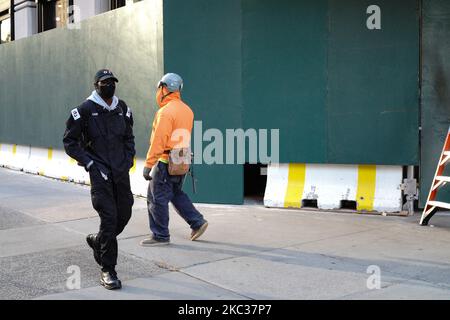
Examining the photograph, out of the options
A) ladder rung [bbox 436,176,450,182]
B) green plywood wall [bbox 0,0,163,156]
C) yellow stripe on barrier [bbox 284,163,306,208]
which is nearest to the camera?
ladder rung [bbox 436,176,450,182]

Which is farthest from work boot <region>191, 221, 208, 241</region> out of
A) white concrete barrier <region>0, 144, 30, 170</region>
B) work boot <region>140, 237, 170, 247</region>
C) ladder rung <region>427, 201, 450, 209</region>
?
white concrete barrier <region>0, 144, 30, 170</region>

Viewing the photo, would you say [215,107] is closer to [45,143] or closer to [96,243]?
[96,243]

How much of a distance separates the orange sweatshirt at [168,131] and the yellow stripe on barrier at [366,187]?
3.14 m

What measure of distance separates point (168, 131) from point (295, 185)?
3019 millimetres

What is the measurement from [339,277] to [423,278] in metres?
0.78

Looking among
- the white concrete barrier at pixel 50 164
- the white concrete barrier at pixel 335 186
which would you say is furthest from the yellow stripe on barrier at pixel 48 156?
the white concrete barrier at pixel 335 186

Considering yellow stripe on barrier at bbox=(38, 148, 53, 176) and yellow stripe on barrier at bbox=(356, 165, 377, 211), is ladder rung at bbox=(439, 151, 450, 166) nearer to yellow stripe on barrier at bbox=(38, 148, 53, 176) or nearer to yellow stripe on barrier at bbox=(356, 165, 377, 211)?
yellow stripe on barrier at bbox=(356, 165, 377, 211)

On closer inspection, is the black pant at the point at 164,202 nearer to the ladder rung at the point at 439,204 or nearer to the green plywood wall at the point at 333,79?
the green plywood wall at the point at 333,79

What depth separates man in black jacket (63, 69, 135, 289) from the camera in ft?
16.9

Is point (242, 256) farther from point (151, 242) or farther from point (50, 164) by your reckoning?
point (50, 164)

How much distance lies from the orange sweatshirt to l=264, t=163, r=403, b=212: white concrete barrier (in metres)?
2.73

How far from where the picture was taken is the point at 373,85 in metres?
8.38

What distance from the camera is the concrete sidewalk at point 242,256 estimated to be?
5.06 metres

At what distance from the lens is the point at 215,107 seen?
9.09 metres
